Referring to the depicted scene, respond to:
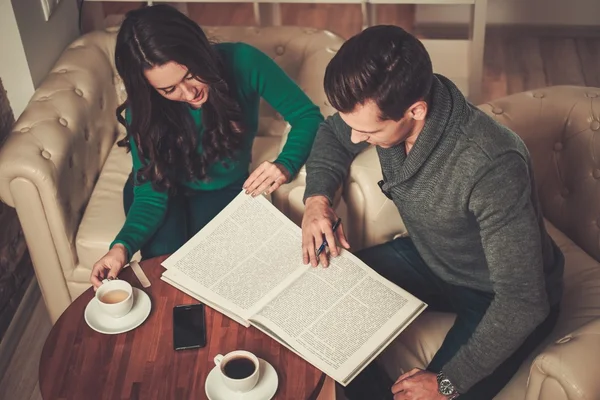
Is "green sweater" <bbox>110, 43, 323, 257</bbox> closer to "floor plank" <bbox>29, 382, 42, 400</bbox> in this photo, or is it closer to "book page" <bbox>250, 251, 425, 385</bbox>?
"book page" <bbox>250, 251, 425, 385</bbox>

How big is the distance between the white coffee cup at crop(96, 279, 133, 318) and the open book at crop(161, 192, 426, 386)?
0.10 meters

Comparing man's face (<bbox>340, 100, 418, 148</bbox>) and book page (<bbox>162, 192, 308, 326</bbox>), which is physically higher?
man's face (<bbox>340, 100, 418, 148</bbox>)

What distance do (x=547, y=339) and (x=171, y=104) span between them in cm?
99

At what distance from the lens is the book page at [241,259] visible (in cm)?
154

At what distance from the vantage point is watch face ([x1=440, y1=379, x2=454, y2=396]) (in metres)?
1.43

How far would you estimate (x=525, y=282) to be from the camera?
136cm

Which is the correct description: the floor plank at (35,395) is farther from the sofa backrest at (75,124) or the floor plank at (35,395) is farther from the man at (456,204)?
the man at (456,204)

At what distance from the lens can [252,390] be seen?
4.50 feet

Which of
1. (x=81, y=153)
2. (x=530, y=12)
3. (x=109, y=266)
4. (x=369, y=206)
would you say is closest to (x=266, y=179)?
(x=369, y=206)

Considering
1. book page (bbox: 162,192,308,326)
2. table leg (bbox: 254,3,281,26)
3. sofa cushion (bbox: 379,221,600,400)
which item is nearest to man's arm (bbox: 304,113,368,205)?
book page (bbox: 162,192,308,326)

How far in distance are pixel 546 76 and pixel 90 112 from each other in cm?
205

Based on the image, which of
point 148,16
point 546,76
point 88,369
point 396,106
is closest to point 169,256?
point 88,369

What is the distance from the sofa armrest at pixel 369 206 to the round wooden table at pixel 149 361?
0.49 meters

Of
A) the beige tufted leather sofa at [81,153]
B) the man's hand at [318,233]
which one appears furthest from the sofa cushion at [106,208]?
the man's hand at [318,233]
